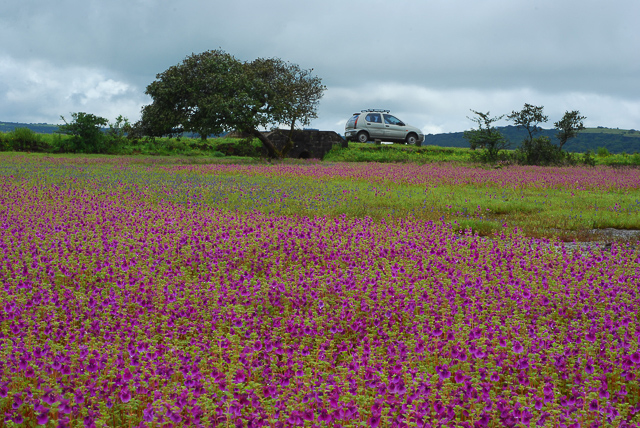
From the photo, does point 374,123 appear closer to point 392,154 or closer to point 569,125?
point 392,154

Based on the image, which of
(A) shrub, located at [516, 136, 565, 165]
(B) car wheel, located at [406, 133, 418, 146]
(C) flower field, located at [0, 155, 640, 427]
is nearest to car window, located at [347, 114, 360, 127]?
(B) car wheel, located at [406, 133, 418, 146]

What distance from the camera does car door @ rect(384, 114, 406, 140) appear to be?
1468 inches

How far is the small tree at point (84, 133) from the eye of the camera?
3359 cm

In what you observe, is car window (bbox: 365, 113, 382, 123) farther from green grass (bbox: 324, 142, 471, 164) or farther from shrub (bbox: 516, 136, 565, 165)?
shrub (bbox: 516, 136, 565, 165)

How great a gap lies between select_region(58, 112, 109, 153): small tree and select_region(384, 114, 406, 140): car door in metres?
19.3

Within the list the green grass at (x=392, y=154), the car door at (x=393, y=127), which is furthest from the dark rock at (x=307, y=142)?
the car door at (x=393, y=127)

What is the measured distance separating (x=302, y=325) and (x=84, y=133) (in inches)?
1350

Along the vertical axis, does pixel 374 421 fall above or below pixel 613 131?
below

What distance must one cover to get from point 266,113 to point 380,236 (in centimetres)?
2150

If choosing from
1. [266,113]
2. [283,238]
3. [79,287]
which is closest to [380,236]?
[283,238]

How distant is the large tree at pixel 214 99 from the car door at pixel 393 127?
9.98 meters

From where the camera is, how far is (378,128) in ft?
122

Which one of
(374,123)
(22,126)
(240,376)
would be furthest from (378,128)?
(240,376)

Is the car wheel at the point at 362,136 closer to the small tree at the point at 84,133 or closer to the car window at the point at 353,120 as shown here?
the car window at the point at 353,120
